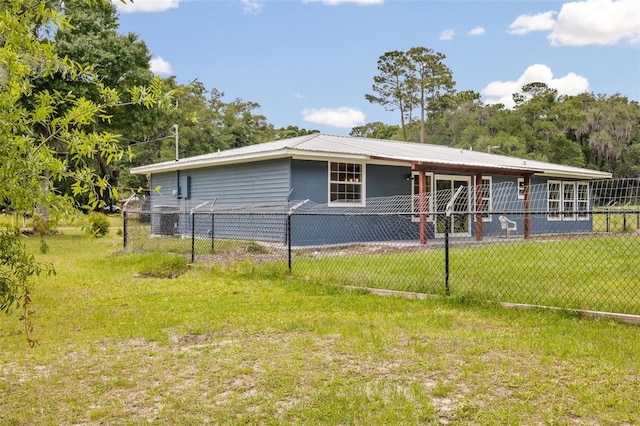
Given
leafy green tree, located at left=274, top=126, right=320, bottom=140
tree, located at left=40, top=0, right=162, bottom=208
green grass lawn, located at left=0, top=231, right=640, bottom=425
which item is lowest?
green grass lawn, located at left=0, top=231, right=640, bottom=425

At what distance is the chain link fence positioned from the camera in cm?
671

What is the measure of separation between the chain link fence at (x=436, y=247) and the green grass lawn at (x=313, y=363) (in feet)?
3.56

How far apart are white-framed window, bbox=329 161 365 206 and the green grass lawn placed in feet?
23.9

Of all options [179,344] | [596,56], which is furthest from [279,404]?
[596,56]

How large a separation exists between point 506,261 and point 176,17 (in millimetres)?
20649

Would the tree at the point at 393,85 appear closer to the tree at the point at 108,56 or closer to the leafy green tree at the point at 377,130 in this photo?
the leafy green tree at the point at 377,130

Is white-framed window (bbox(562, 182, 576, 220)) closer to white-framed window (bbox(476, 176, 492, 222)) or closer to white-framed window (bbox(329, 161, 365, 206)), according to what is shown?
white-framed window (bbox(476, 176, 492, 222))

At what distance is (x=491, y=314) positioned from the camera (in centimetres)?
564

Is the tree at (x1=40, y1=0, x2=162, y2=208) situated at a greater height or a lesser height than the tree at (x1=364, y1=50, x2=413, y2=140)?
lesser

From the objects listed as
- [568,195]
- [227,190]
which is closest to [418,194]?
[227,190]

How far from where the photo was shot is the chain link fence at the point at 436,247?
671 centimetres

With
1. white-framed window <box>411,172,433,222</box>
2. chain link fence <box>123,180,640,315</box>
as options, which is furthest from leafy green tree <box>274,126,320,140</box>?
white-framed window <box>411,172,433,222</box>

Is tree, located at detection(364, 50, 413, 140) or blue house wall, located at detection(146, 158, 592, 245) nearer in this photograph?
blue house wall, located at detection(146, 158, 592, 245)

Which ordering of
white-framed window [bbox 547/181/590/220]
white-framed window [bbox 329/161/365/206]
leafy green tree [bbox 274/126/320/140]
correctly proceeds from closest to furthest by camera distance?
1. white-framed window [bbox 329/161/365/206]
2. white-framed window [bbox 547/181/590/220]
3. leafy green tree [bbox 274/126/320/140]
